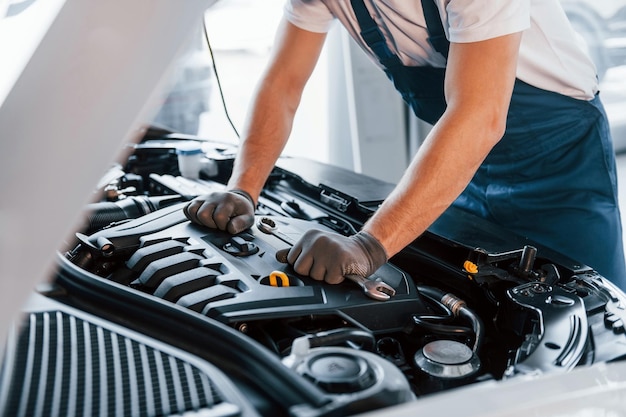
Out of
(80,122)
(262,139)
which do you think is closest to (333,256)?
(80,122)

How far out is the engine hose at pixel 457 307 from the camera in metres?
1.02

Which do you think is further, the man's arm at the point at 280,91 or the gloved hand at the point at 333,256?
the man's arm at the point at 280,91

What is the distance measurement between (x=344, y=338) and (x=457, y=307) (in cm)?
24

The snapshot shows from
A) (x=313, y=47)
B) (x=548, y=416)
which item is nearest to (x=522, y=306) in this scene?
(x=548, y=416)

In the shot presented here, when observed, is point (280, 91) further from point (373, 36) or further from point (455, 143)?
point (455, 143)

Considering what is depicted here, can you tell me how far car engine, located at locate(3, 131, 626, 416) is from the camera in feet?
2.50

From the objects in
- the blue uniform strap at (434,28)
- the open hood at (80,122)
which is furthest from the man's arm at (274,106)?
the open hood at (80,122)

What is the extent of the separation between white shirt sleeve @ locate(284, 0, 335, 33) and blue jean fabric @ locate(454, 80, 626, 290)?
50 cm

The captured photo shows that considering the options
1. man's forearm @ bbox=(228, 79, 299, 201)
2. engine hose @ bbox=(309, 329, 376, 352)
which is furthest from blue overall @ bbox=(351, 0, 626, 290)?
engine hose @ bbox=(309, 329, 376, 352)

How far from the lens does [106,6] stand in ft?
2.16

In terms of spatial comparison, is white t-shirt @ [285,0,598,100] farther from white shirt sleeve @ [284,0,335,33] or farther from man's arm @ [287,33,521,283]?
man's arm @ [287,33,521,283]

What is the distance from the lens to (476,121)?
1.26 metres

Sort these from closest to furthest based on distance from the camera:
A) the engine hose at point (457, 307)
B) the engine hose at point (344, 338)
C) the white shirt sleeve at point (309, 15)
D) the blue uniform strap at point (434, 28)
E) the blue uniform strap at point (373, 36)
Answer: the engine hose at point (344, 338), the engine hose at point (457, 307), the blue uniform strap at point (434, 28), the blue uniform strap at point (373, 36), the white shirt sleeve at point (309, 15)

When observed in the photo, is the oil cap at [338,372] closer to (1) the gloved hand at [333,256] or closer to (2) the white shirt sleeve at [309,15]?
(1) the gloved hand at [333,256]
